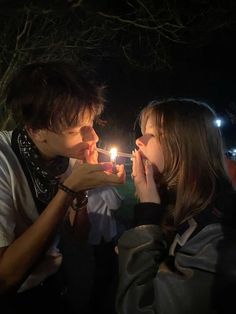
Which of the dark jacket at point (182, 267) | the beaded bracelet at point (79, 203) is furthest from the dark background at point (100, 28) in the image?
the dark jacket at point (182, 267)

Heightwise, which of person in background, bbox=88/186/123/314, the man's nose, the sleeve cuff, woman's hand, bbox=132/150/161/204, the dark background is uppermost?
the dark background

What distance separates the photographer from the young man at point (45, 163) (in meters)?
2.34

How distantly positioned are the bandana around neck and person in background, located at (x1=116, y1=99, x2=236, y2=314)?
0.56 metres

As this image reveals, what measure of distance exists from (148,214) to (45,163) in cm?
79

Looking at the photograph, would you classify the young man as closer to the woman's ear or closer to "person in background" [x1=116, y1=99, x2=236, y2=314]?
the woman's ear

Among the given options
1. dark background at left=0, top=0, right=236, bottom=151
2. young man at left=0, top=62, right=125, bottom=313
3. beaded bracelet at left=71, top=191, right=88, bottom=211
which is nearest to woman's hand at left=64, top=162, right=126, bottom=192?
young man at left=0, top=62, right=125, bottom=313

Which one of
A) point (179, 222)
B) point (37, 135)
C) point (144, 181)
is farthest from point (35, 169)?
point (179, 222)

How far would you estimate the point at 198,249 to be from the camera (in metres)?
2.04

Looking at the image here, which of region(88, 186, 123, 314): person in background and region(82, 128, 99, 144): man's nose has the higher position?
region(82, 128, 99, 144): man's nose

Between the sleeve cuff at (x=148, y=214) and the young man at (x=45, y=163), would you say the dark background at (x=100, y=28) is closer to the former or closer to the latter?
the young man at (x=45, y=163)

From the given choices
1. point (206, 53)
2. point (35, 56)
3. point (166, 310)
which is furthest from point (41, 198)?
point (206, 53)

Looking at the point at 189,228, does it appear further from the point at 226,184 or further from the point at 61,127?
the point at 61,127

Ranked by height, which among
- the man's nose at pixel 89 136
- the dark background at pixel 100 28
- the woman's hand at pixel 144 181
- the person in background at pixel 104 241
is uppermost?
the dark background at pixel 100 28

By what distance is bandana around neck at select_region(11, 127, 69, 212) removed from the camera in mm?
2527
